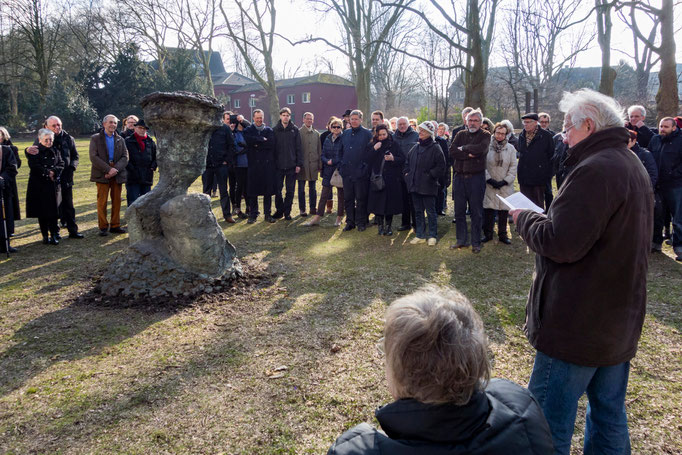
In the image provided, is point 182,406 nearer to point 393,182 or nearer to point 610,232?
point 610,232

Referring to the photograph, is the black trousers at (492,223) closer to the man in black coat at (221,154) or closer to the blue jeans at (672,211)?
the blue jeans at (672,211)

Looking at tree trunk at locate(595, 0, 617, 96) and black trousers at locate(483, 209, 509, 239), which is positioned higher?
tree trunk at locate(595, 0, 617, 96)

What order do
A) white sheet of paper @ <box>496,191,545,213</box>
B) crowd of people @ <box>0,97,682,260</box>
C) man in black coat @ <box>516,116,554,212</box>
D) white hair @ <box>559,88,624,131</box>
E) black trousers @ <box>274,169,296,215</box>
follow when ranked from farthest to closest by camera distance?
1. black trousers @ <box>274,169,296,215</box>
2. man in black coat @ <box>516,116,554,212</box>
3. crowd of people @ <box>0,97,682,260</box>
4. white sheet of paper @ <box>496,191,545,213</box>
5. white hair @ <box>559,88,624,131</box>

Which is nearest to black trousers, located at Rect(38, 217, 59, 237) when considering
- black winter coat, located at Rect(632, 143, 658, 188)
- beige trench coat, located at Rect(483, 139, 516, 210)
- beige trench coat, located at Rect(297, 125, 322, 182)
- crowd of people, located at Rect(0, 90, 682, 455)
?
beige trench coat, located at Rect(297, 125, 322, 182)

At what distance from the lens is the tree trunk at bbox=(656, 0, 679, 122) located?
12.2 metres

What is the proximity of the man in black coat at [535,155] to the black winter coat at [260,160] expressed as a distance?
4.64 meters

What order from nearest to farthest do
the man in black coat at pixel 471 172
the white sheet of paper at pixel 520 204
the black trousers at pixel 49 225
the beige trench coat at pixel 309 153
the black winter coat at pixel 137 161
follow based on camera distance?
the white sheet of paper at pixel 520 204 < the man in black coat at pixel 471 172 < the black trousers at pixel 49 225 < the black winter coat at pixel 137 161 < the beige trench coat at pixel 309 153

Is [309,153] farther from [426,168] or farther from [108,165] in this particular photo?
[108,165]

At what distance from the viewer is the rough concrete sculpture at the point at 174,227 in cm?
537

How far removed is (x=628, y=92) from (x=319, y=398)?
40.7m

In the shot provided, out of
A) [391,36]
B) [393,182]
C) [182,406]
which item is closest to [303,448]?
[182,406]

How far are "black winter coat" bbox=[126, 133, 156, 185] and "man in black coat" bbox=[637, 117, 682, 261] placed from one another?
8.49 meters

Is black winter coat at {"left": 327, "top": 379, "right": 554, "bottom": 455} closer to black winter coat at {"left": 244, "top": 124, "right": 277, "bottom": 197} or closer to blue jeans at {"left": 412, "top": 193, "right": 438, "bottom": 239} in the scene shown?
blue jeans at {"left": 412, "top": 193, "right": 438, "bottom": 239}

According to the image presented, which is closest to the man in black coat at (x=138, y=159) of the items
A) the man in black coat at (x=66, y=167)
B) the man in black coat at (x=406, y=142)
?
the man in black coat at (x=66, y=167)
